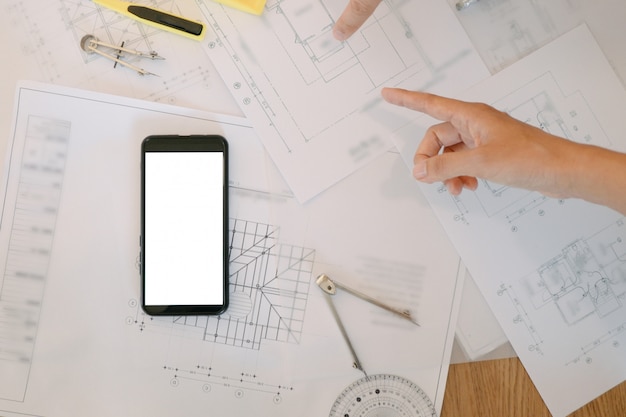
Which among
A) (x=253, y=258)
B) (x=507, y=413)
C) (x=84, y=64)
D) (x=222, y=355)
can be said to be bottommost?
(x=507, y=413)

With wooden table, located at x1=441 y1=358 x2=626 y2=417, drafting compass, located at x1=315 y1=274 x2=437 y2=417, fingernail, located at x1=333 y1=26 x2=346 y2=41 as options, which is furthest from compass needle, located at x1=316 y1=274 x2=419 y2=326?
fingernail, located at x1=333 y1=26 x2=346 y2=41

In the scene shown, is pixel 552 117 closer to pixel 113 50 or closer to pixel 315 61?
pixel 315 61

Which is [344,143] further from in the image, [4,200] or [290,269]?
[4,200]

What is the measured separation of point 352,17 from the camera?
82cm

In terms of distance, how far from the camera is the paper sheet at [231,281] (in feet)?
2.79

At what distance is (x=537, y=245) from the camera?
89 cm

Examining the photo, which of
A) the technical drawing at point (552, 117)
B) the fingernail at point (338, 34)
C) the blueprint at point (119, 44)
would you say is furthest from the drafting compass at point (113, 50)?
the technical drawing at point (552, 117)

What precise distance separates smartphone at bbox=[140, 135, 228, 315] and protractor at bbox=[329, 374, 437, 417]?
23 centimetres

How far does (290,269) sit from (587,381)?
49 centimetres

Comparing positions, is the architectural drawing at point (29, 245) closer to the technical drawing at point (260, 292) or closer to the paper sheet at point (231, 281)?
the paper sheet at point (231, 281)

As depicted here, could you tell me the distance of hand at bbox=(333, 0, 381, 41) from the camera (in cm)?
80

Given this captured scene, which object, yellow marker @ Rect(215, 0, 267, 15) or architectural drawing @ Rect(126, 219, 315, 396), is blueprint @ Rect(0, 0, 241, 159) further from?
architectural drawing @ Rect(126, 219, 315, 396)

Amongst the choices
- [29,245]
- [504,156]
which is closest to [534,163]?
[504,156]

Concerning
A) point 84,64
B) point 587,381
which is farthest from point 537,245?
point 84,64
